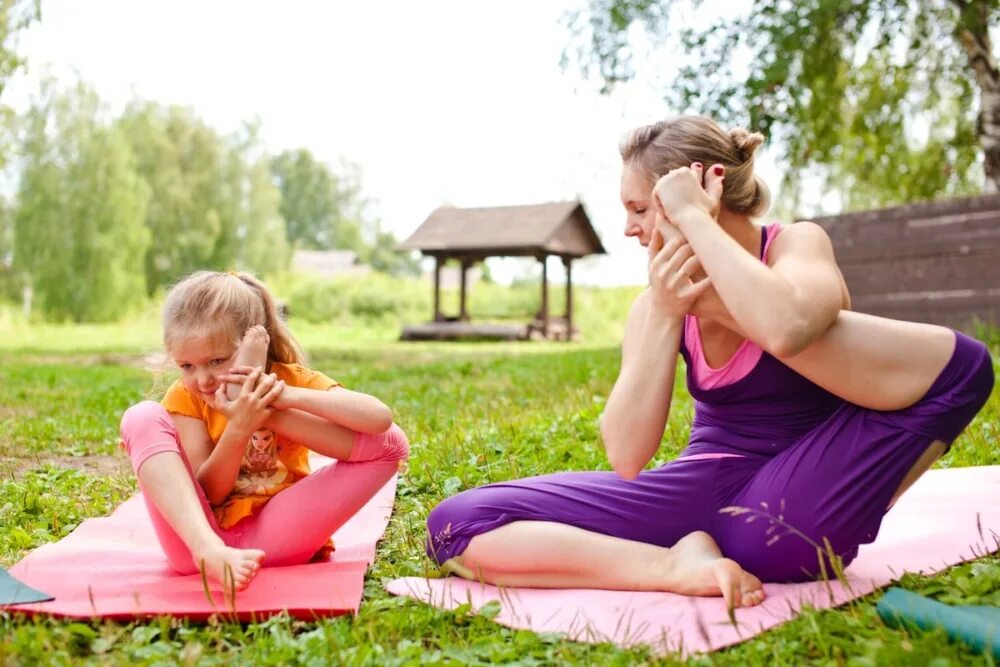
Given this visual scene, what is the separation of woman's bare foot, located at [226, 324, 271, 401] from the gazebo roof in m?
19.2

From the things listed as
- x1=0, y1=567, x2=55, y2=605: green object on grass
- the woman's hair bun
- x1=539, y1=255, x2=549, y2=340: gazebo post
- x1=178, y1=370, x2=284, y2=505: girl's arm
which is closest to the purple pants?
x1=178, y1=370, x2=284, y2=505: girl's arm

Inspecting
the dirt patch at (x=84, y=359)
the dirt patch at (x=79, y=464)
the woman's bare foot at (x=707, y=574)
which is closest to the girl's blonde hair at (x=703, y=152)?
the woman's bare foot at (x=707, y=574)

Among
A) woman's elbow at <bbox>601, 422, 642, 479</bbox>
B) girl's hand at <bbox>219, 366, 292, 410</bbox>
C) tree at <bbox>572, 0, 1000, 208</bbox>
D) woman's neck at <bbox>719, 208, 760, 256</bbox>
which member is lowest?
woman's elbow at <bbox>601, 422, 642, 479</bbox>

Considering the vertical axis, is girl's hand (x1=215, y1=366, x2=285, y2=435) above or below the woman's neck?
below

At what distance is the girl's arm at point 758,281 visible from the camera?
207cm

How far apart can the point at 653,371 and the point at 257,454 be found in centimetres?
119

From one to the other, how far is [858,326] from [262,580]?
1.63m

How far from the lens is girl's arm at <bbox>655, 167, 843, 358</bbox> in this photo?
6.80ft

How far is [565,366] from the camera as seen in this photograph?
29.3ft

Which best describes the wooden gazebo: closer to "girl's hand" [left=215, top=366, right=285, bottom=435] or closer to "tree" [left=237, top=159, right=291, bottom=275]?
"girl's hand" [left=215, top=366, right=285, bottom=435]

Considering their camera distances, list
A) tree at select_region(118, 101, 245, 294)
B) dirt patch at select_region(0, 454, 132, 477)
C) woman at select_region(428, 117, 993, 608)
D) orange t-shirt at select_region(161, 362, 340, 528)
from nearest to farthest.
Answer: woman at select_region(428, 117, 993, 608) → orange t-shirt at select_region(161, 362, 340, 528) → dirt patch at select_region(0, 454, 132, 477) → tree at select_region(118, 101, 245, 294)

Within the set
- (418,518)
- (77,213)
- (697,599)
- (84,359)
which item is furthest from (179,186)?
(697,599)

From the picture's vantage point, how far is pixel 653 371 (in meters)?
2.33

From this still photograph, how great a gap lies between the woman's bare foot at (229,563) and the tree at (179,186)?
38574mm
